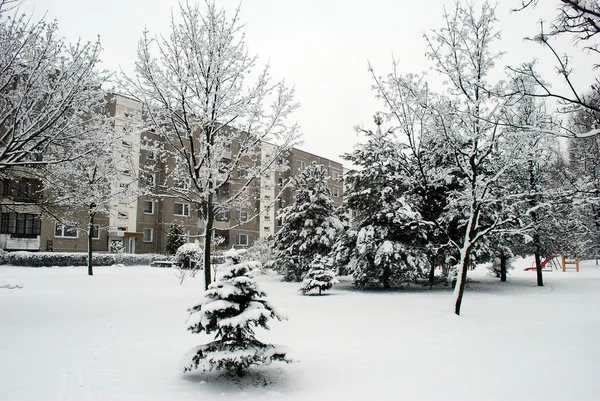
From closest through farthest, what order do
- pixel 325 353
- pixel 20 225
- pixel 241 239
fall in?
pixel 325 353 → pixel 20 225 → pixel 241 239

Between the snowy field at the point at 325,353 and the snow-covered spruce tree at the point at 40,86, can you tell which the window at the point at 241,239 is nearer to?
the snowy field at the point at 325,353

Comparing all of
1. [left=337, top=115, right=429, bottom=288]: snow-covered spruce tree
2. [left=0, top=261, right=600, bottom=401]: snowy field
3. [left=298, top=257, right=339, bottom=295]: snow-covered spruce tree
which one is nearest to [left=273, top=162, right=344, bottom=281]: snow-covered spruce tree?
[left=337, top=115, right=429, bottom=288]: snow-covered spruce tree

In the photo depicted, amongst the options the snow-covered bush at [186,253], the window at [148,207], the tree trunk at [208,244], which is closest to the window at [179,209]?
the window at [148,207]

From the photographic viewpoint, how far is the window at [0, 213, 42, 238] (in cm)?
3177

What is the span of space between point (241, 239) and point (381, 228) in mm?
32746

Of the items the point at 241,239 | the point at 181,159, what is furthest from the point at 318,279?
the point at 241,239

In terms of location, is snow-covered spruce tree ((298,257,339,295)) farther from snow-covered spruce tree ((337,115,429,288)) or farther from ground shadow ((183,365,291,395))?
ground shadow ((183,365,291,395))

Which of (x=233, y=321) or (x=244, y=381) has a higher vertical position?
(x=233, y=321)

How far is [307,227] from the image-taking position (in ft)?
76.3

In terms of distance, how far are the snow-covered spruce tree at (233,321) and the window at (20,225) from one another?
3251 centimetres

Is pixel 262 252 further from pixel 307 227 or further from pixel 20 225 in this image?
pixel 20 225

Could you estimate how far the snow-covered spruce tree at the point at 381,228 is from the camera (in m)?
18.4

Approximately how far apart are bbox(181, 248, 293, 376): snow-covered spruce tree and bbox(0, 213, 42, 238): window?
32.5 meters

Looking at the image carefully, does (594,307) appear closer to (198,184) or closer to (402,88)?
(402,88)
